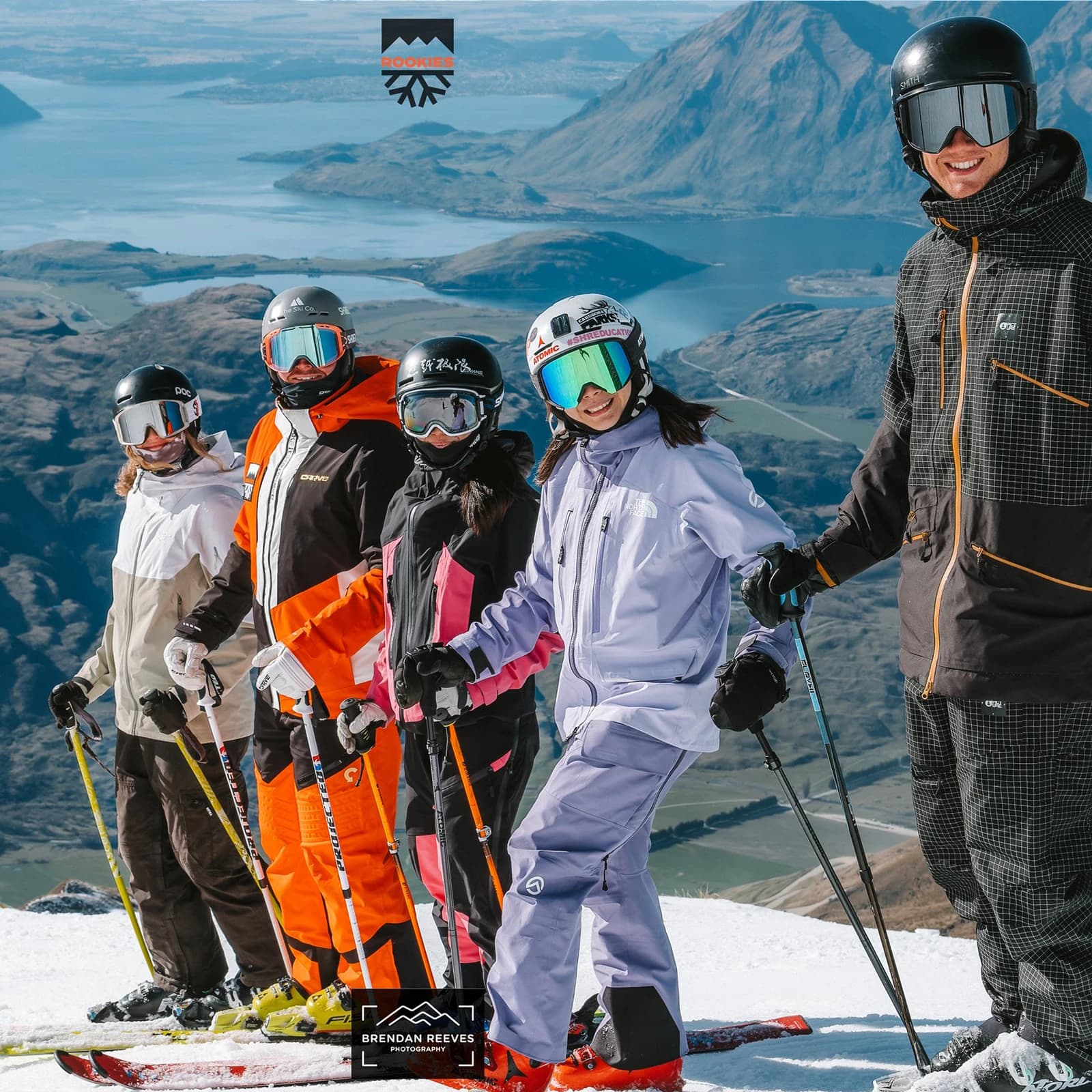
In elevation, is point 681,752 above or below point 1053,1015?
above

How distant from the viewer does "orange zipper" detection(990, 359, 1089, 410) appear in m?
3.02

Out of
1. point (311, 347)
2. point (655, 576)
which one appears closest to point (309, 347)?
point (311, 347)

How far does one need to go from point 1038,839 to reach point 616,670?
3.67 feet

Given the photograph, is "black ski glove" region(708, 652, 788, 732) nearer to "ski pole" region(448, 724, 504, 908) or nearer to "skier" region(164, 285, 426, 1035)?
"ski pole" region(448, 724, 504, 908)

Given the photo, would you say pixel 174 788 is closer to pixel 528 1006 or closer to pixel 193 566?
pixel 193 566

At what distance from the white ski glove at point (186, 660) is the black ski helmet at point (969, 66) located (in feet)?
10.1

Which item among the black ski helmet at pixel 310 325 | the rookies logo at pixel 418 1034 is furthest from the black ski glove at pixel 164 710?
the rookies logo at pixel 418 1034

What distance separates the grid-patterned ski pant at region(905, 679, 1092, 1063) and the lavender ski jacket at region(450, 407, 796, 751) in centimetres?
60

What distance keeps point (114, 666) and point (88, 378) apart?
577ft

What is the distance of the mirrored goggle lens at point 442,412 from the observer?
14.5ft

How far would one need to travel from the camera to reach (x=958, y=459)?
319 cm

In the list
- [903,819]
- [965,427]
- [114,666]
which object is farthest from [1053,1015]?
[903,819]

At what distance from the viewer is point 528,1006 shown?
3.59 m

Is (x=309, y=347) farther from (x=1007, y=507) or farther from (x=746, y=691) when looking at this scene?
(x=1007, y=507)
